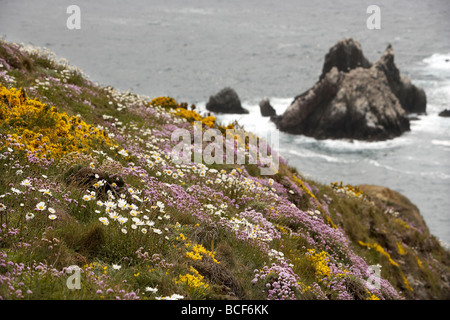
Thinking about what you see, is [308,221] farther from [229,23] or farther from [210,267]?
[229,23]

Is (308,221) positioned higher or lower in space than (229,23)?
lower

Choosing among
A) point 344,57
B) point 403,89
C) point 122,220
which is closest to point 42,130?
point 122,220

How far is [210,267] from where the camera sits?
6547mm

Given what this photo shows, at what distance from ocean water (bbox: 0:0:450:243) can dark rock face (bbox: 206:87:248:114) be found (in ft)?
5.29

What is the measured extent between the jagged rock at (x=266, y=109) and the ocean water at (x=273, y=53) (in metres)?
1.37

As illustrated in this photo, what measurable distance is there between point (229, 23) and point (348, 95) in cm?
4819

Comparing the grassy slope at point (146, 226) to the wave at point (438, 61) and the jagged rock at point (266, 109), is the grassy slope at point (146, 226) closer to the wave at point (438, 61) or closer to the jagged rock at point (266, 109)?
the jagged rock at point (266, 109)

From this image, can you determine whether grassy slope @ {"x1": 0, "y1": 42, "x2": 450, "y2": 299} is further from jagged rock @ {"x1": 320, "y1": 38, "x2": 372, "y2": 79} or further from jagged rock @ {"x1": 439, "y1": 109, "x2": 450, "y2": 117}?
jagged rock @ {"x1": 439, "y1": 109, "x2": 450, "y2": 117}

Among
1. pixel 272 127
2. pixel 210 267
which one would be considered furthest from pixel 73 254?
pixel 272 127

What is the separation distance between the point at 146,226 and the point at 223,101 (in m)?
52.6

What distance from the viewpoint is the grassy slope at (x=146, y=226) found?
565cm

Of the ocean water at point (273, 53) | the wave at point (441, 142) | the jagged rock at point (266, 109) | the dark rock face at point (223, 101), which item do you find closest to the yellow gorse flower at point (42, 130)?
the ocean water at point (273, 53)

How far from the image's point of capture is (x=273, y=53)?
3204 inches

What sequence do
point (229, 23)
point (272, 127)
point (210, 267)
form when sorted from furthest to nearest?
point (229, 23)
point (272, 127)
point (210, 267)
